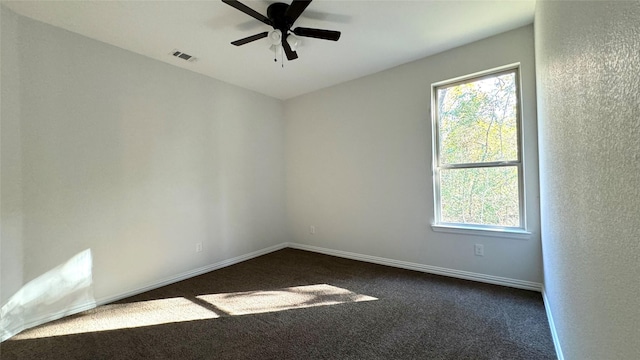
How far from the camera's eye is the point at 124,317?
7.87 feet

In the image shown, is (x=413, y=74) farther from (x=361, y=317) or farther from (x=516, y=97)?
(x=361, y=317)

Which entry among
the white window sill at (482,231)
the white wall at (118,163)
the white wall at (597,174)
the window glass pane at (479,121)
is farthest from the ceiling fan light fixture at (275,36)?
the white window sill at (482,231)

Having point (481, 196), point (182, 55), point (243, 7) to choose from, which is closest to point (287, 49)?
point (243, 7)

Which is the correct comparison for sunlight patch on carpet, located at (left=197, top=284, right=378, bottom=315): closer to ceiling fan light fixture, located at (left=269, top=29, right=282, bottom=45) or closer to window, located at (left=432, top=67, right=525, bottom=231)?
window, located at (left=432, top=67, right=525, bottom=231)

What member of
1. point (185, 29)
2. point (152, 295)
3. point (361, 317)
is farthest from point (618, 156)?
point (152, 295)

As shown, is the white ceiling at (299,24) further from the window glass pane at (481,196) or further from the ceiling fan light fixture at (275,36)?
the window glass pane at (481,196)

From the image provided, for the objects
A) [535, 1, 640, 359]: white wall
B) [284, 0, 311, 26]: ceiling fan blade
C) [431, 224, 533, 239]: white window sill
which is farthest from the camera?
[431, 224, 533, 239]: white window sill

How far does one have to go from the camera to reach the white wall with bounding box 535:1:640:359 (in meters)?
0.70

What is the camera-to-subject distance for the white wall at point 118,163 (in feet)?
Answer: 7.55

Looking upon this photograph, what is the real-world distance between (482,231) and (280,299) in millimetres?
2350

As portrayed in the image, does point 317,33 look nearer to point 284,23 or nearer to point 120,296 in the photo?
point 284,23

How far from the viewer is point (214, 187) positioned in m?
3.75

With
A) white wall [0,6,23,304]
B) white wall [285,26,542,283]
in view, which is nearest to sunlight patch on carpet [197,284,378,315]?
white wall [285,26,542,283]

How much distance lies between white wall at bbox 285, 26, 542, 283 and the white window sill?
51mm
